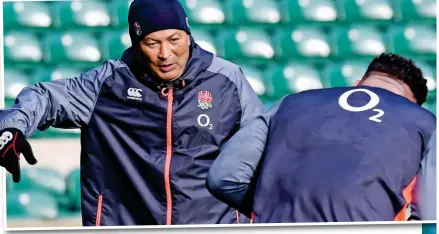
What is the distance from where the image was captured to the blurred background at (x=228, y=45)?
4.62 meters

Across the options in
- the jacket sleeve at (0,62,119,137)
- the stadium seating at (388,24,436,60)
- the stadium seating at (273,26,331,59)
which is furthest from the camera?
the stadium seating at (273,26,331,59)

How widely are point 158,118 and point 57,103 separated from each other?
0.43 metres

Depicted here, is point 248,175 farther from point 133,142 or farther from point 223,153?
point 133,142

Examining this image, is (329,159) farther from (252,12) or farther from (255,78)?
(252,12)

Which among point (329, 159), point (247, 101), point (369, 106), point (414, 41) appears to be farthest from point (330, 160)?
point (414, 41)

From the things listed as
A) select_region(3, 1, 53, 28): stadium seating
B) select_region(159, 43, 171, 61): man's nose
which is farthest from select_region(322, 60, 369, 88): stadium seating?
select_region(3, 1, 53, 28): stadium seating

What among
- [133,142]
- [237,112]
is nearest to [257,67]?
[237,112]

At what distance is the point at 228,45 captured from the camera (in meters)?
4.68

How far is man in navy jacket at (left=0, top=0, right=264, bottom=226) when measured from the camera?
445cm

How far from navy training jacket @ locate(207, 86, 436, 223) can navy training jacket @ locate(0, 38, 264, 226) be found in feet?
1.61

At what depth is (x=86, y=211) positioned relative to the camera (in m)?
4.57

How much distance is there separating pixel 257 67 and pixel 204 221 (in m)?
0.73

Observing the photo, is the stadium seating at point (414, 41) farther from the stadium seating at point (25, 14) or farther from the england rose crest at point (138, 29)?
the stadium seating at point (25, 14)

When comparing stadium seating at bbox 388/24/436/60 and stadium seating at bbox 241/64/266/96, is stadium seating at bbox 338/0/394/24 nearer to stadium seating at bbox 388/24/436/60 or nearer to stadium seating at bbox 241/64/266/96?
stadium seating at bbox 388/24/436/60
